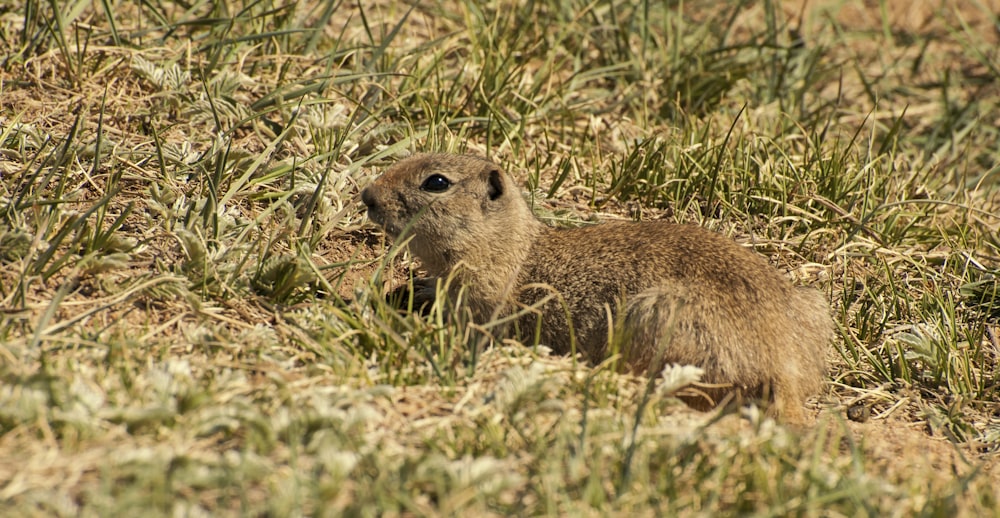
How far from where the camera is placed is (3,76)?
5215 millimetres

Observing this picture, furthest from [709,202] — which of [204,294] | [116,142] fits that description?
[116,142]

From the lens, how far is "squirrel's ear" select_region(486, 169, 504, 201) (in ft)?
15.9

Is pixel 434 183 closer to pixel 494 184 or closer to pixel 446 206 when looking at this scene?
pixel 446 206

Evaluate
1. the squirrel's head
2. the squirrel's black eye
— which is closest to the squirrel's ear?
the squirrel's head

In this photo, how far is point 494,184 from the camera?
4.88 meters

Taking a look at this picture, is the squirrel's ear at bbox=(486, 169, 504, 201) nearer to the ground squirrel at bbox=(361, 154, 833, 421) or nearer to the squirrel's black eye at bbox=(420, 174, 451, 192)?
the ground squirrel at bbox=(361, 154, 833, 421)

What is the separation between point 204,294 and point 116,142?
138cm

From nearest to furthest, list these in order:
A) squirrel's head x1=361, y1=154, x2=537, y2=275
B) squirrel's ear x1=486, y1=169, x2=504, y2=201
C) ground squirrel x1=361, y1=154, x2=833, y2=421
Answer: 1. ground squirrel x1=361, y1=154, x2=833, y2=421
2. squirrel's head x1=361, y1=154, x2=537, y2=275
3. squirrel's ear x1=486, y1=169, x2=504, y2=201

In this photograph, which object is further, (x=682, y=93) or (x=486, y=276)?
(x=682, y=93)

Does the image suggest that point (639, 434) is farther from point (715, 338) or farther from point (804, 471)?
point (715, 338)

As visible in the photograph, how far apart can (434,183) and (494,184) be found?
1.02 ft

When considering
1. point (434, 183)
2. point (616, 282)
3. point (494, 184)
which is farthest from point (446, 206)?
point (616, 282)

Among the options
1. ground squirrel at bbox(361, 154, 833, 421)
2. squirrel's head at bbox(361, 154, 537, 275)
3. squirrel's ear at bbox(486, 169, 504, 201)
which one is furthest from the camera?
squirrel's ear at bbox(486, 169, 504, 201)

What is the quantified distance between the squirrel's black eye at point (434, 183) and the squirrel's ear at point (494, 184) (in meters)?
0.23
